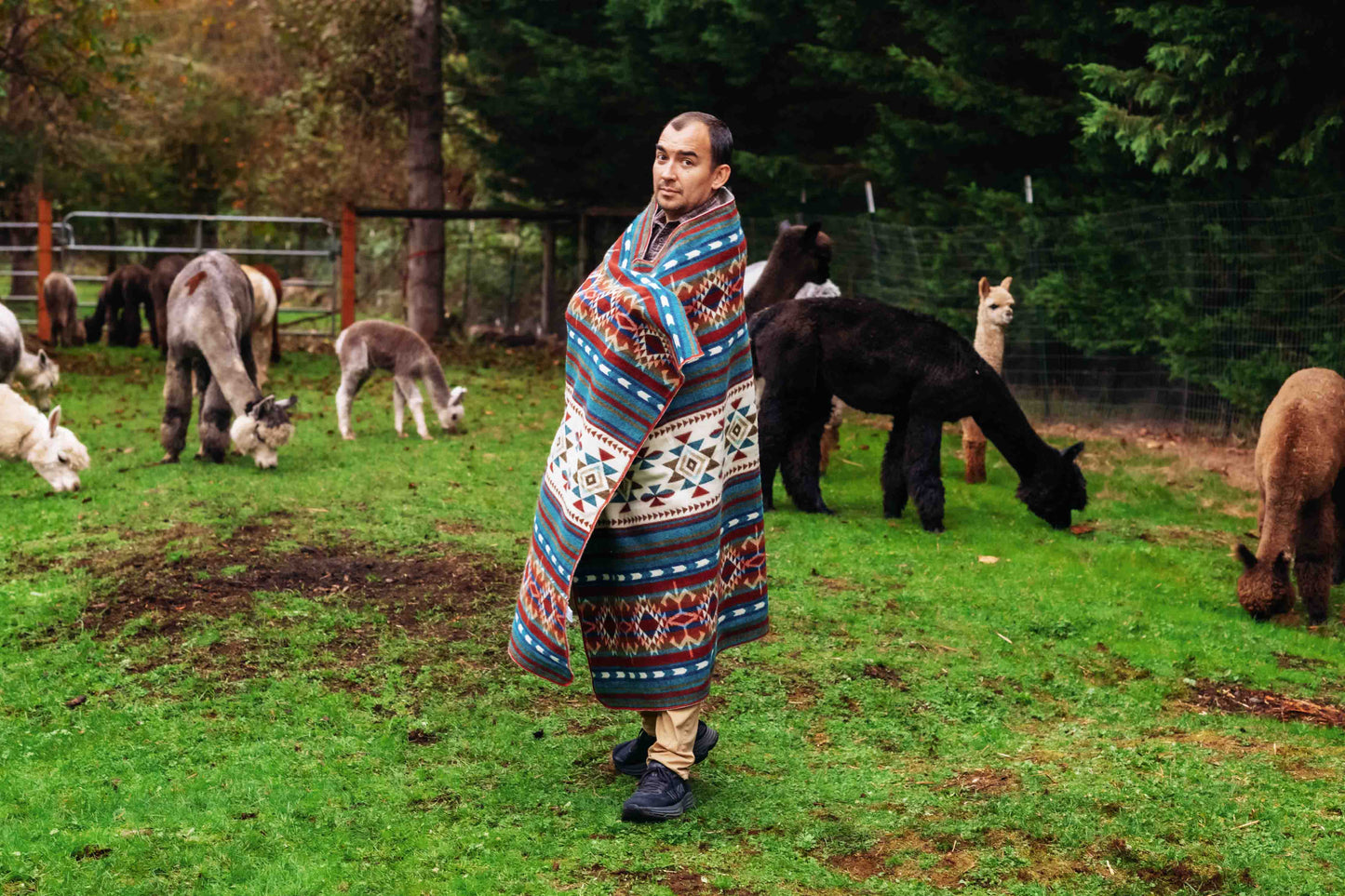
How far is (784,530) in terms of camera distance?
30.9ft

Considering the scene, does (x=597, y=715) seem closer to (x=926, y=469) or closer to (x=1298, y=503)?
(x=1298, y=503)

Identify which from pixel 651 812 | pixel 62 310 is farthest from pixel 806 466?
pixel 62 310

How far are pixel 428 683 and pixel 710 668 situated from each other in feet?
6.31

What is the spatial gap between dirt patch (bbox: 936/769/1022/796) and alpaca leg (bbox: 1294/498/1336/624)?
3.61 meters

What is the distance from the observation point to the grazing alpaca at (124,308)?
2009 cm

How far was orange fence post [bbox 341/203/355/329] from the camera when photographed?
787 inches

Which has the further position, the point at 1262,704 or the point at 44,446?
the point at 44,446

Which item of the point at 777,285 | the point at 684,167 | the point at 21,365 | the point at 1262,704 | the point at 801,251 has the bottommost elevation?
the point at 1262,704

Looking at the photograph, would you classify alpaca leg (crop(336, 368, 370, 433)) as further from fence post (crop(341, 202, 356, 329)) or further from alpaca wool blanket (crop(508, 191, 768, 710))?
alpaca wool blanket (crop(508, 191, 768, 710))

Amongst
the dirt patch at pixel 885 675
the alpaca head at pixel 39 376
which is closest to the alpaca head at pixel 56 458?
the alpaca head at pixel 39 376

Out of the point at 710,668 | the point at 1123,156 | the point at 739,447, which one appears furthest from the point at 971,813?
the point at 1123,156

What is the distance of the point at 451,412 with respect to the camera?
42.2ft

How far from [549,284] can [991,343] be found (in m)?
12.7

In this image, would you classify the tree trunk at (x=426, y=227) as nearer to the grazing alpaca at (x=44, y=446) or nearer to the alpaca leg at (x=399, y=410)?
the alpaca leg at (x=399, y=410)
